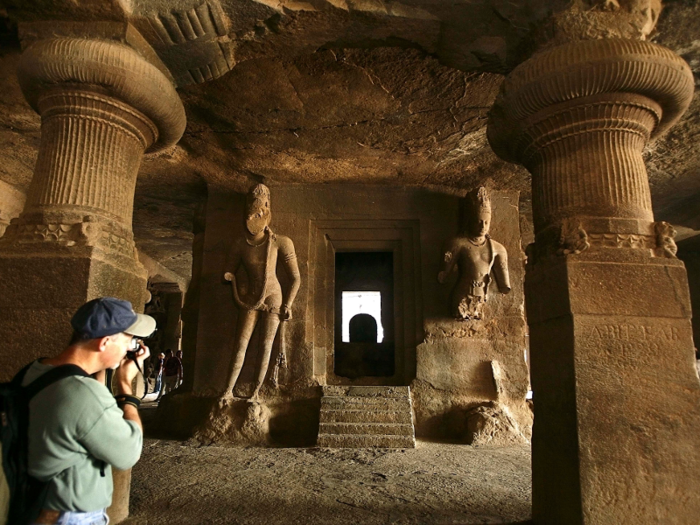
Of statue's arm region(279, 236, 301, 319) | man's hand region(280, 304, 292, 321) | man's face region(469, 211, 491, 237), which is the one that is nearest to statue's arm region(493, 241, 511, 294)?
man's face region(469, 211, 491, 237)

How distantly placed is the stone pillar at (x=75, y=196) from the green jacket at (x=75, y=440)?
1118mm

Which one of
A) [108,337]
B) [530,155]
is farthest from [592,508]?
[108,337]

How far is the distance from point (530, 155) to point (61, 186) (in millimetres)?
2615

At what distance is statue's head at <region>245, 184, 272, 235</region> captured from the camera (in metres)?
5.32

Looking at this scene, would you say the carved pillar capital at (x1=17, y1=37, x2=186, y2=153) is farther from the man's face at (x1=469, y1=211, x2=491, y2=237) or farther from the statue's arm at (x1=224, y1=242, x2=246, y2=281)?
the man's face at (x1=469, y1=211, x2=491, y2=237)

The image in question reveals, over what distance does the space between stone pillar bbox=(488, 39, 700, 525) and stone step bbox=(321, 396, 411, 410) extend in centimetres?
252

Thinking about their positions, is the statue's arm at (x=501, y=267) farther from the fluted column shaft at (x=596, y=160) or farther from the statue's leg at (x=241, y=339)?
the fluted column shaft at (x=596, y=160)

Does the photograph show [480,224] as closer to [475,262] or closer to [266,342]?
[475,262]

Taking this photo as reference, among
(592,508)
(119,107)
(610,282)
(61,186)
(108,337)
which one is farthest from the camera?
(119,107)

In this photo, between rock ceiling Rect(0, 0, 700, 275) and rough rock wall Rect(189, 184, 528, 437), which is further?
rough rock wall Rect(189, 184, 528, 437)

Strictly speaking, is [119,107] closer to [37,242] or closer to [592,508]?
[37,242]

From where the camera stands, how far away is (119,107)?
2725 mm

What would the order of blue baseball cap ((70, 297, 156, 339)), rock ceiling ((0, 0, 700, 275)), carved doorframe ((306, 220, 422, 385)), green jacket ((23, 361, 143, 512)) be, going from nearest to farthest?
green jacket ((23, 361, 143, 512)) → blue baseball cap ((70, 297, 156, 339)) → rock ceiling ((0, 0, 700, 275)) → carved doorframe ((306, 220, 422, 385))

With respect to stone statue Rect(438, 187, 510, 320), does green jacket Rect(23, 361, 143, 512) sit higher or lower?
lower
